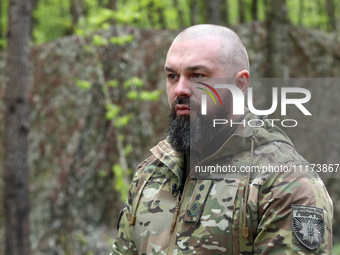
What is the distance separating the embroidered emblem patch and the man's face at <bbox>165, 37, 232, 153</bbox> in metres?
0.63

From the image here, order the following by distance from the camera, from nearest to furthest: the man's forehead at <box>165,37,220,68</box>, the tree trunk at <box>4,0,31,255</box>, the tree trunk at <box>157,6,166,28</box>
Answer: the man's forehead at <box>165,37,220,68</box>, the tree trunk at <box>4,0,31,255</box>, the tree trunk at <box>157,6,166,28</box>

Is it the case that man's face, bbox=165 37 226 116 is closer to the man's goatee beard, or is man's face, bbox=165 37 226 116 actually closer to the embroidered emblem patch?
the man's goatee beard

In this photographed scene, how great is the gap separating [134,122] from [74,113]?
1.45m

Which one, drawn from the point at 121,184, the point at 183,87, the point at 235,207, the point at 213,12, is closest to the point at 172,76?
the point at 183,87

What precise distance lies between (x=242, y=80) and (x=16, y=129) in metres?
5.04

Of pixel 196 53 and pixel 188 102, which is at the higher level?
pixel 196 53

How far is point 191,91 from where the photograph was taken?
192 centimetres

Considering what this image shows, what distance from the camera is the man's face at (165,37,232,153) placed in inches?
74.5

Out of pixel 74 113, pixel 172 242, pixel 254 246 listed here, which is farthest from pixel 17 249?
pixel 254 246

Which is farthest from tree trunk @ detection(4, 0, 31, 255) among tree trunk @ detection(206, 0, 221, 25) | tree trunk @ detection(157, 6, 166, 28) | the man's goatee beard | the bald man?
tree trunk @ detection(157, 6, 166, 28)

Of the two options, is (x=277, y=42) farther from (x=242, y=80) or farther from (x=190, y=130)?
(x=190, y=130)

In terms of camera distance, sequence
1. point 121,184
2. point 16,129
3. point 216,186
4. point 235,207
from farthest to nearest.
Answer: point 121,184
point 16,129
point 216,186
point 235,207

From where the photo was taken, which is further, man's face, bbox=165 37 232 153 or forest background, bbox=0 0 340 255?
forest background, bbox=0 0 340 255

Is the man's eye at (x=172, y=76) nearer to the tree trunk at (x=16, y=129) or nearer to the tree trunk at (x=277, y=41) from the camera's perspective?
the tree trunk at (x=277, y=41)
